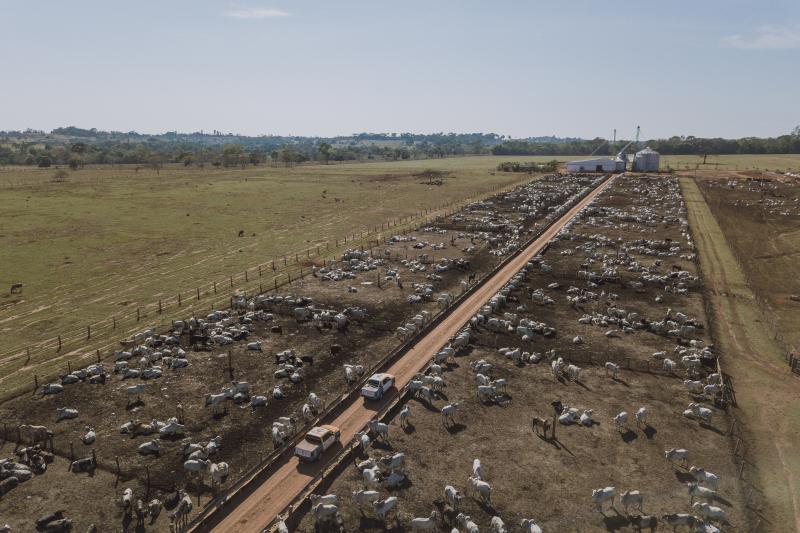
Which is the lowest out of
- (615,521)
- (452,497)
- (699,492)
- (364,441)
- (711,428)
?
(615,521)

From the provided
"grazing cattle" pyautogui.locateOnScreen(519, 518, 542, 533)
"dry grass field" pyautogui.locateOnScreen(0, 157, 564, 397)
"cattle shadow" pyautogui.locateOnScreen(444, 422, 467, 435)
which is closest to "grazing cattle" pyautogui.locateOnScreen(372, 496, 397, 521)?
"grazing cattle" pyautogui.locateOnScreen(519, 518, 542, 533)

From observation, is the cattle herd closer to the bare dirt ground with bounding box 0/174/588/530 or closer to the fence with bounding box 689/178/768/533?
the bare dirt ground with bounding box 0/174/588/530

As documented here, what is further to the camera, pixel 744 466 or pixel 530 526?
pixel 744 466

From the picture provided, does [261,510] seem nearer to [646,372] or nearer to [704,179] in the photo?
[646,372]

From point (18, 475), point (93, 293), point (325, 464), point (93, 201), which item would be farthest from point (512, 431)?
point (93, 201)

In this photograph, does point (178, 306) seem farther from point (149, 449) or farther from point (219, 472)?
point (219, 472)

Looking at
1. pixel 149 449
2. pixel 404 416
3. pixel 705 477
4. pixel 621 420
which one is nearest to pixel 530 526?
pixel 705 477

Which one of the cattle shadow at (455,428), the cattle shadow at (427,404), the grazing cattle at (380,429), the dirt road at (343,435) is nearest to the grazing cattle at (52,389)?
the dirt road at (343,435)
